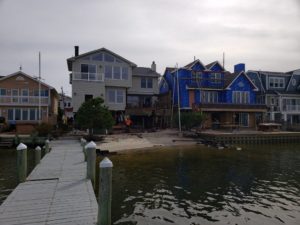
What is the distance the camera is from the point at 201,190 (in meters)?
12.5

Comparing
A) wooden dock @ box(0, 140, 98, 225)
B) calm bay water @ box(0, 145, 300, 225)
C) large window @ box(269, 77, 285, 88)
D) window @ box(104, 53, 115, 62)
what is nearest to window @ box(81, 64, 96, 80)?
window @ box(104, 53, 115, 62)

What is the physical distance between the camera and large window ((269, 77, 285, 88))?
168ft

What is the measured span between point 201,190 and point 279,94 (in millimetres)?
42864

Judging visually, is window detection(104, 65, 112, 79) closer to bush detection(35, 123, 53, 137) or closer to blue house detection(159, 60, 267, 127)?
blue house detection(159, 60, 267, 127)

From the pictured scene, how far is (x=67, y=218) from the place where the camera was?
7.11m

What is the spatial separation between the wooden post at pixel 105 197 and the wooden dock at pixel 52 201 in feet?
1.23

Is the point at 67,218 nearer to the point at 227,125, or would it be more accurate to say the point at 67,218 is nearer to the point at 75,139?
the point at 75,139

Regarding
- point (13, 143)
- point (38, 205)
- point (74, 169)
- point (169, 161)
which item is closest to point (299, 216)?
point (38, 205)

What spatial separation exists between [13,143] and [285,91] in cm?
4808

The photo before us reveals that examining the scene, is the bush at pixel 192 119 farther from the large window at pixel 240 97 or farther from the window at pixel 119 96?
the large window at pixel 240 97

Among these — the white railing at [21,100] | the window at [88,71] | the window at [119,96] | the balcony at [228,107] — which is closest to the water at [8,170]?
the white railing at [21,100]

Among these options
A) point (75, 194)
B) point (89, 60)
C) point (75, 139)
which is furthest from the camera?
point (89, 60)

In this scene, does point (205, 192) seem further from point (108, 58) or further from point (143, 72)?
point (143, 72)

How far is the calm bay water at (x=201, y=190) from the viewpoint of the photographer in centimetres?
935
